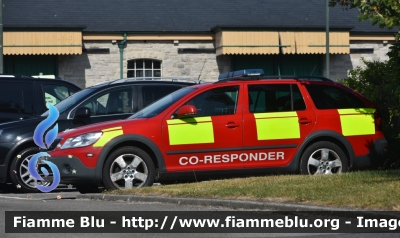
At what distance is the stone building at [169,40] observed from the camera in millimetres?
33344

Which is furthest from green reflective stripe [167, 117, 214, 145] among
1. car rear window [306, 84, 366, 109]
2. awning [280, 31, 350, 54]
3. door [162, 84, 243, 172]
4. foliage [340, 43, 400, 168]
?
awning [280, 31, 350, 54]

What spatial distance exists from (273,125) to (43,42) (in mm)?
20726

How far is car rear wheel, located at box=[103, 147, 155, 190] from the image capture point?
13.0m

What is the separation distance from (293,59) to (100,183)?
2309cm

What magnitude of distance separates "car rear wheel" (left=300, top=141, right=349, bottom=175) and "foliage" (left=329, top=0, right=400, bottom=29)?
7.60ft

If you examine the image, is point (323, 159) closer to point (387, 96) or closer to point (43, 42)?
point (387, 96)

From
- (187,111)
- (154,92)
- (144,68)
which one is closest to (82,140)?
(187,111)

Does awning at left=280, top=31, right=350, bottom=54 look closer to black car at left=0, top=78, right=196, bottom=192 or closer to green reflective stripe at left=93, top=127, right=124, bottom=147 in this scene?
black car at left=0, top=78, right=196, bottom=192

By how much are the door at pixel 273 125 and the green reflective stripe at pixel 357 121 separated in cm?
50

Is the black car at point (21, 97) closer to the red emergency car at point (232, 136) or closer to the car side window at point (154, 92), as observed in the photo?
the car side window at point (154, 92)

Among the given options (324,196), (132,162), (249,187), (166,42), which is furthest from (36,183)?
(166,42)

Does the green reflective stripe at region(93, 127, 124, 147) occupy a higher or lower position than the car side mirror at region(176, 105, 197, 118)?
lower

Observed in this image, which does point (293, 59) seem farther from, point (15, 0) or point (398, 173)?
point (398, 173)

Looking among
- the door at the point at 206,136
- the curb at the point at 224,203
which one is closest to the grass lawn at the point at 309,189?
the curb at the point at 224,203
